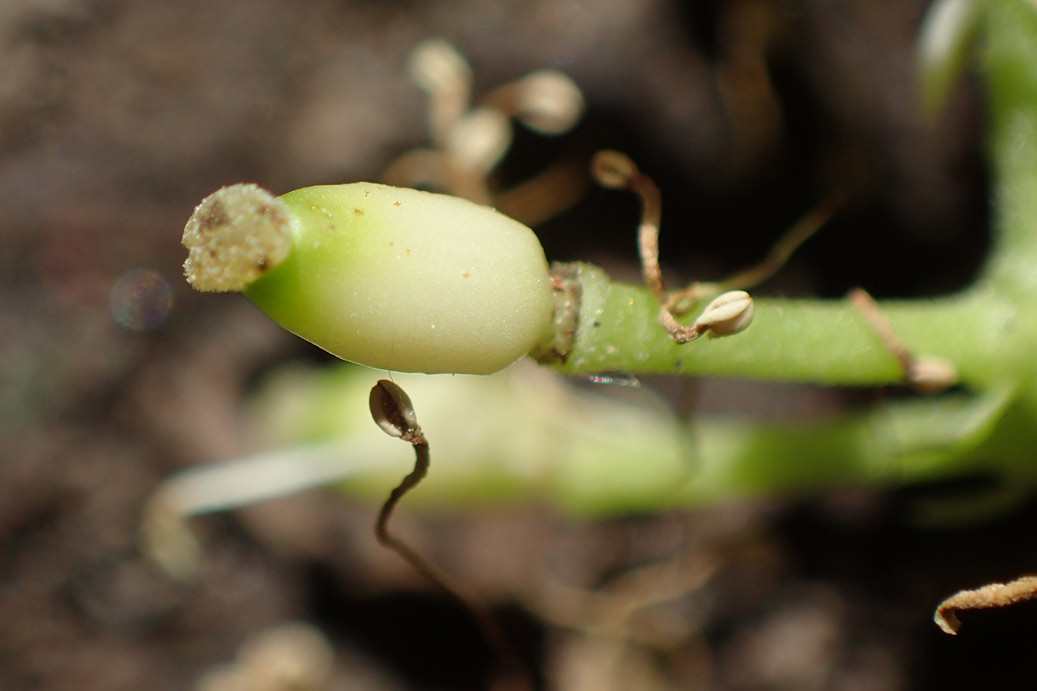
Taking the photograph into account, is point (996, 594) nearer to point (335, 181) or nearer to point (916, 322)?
point (916, 322)

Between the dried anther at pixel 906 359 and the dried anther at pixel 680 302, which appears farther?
the dried anther at pixel 906 359

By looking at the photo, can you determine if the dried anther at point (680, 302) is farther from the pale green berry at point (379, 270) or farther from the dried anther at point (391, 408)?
the dried anther at point (391, 408)

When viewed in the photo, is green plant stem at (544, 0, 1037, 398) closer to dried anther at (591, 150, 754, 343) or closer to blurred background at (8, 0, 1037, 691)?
dried anther at (591, 150, 754, 343)

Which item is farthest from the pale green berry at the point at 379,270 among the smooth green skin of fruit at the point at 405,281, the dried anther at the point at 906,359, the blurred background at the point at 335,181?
the blurred background at the point at 335,181

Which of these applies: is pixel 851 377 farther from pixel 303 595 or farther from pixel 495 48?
pixel 303 595

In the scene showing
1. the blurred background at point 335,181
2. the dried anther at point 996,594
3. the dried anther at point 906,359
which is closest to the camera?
the dried anther at point 996,594

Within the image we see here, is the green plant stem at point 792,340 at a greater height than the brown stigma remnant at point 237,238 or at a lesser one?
lesser

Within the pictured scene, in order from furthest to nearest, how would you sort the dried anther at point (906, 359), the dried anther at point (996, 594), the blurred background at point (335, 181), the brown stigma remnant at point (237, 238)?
the blurred background at point (335, 181)
the dried anther at point (906, 359)
the dried anther at point (996, 594)
the brown stigma remnant at point (237, 238)
